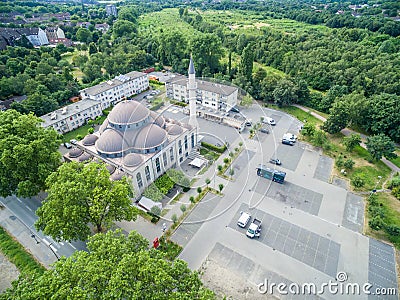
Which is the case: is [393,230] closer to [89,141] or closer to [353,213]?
[353,213]

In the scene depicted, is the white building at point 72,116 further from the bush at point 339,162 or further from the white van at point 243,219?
the bush at point 339,162

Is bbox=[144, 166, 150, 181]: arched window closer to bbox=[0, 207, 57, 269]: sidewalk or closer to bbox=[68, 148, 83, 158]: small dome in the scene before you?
bbox=[68, 148, 83, 158]: small dome

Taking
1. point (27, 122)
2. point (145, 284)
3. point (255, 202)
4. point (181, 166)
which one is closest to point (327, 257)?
point (255, 202)

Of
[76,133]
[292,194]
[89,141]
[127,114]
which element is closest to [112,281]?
[127,114]

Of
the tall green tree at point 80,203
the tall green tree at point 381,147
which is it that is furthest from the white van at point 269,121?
the tall green tree at point 80,203

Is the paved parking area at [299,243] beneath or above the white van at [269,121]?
above
